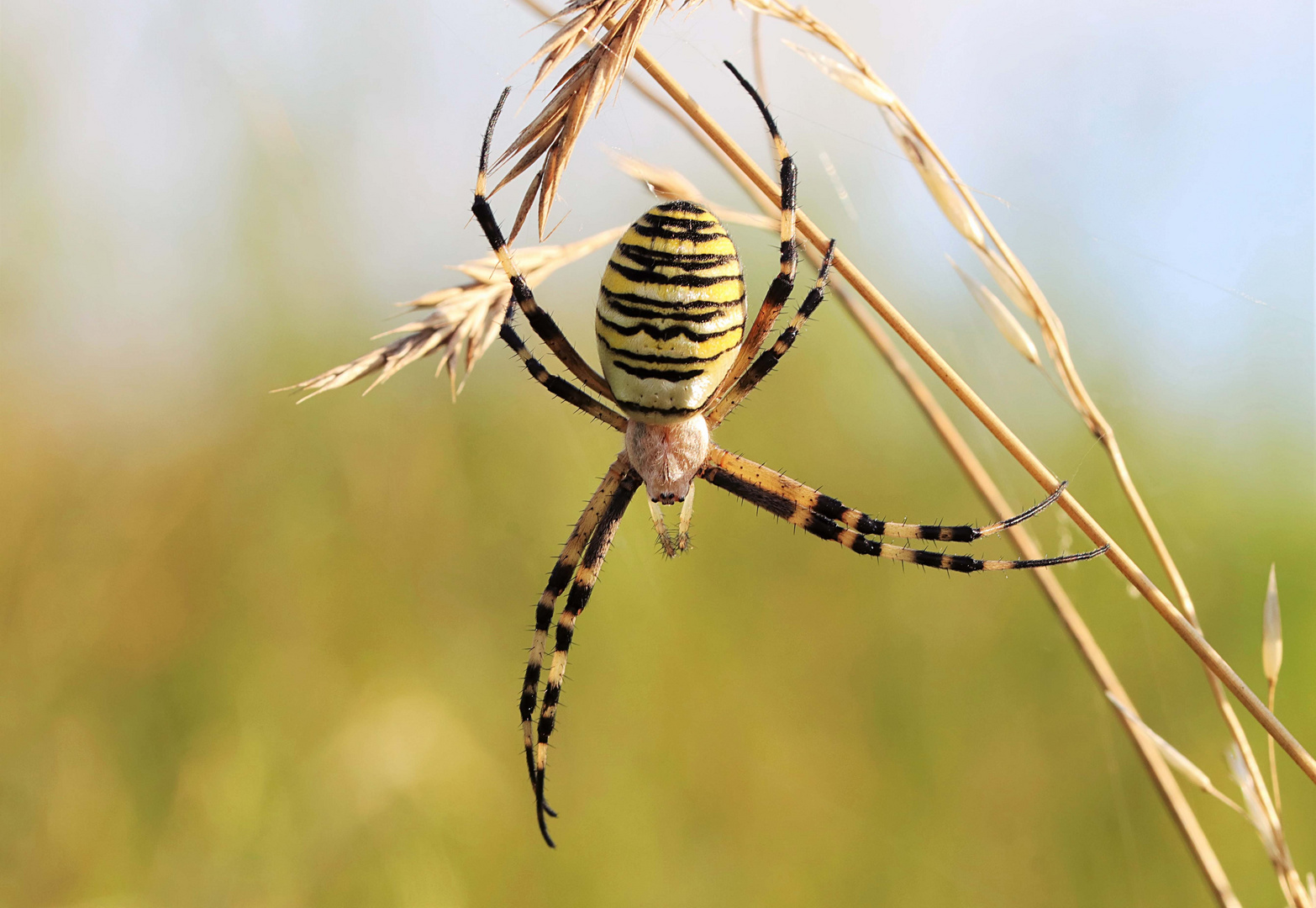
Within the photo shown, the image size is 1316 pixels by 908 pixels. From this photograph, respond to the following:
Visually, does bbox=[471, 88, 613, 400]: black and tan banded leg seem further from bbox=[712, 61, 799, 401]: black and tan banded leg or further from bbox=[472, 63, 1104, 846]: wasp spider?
bbox=[712, 61, 799, 401]: black and tan banded leg

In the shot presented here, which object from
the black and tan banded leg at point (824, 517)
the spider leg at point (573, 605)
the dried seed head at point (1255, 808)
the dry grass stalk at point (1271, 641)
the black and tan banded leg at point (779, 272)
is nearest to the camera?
the dried seed head at point (1255, 808)

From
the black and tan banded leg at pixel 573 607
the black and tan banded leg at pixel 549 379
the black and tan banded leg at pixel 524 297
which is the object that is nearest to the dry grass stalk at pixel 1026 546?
the black and tan banded leg at pixel 524 297

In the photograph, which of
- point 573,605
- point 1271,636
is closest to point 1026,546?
point 1271,636

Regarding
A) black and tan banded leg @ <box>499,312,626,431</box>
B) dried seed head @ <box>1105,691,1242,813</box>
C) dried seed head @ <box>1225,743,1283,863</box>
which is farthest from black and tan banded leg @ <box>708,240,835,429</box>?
dried seed head @ <box>1225,743,1283,863</box>

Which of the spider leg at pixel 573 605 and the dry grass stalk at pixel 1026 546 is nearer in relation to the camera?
the dry grass stalk at pixel 1026 546

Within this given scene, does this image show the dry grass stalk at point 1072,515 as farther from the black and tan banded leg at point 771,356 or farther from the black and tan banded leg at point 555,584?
the black and tan banded leg at point 555,584

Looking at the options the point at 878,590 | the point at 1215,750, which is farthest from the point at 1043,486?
the point at 1215,750

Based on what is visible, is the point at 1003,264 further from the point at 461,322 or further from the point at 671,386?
the point at 461,322
